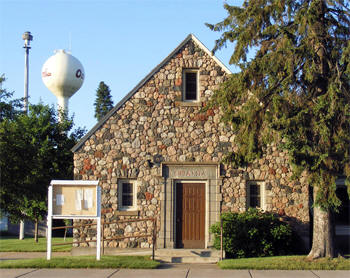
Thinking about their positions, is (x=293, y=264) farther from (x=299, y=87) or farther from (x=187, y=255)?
(x=299, y=87)

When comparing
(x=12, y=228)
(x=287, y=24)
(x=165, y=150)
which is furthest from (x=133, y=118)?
(x=12, y=228)

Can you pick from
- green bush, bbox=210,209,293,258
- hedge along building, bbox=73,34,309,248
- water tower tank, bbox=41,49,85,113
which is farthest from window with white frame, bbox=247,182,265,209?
water tower tank, bbox=41,49,85,113

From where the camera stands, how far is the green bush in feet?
50.3

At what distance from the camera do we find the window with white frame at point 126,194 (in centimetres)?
1659

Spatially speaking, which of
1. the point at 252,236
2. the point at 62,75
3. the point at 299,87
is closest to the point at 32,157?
the point at 252,236

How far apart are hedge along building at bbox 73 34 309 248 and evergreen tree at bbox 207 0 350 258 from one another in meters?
2.41

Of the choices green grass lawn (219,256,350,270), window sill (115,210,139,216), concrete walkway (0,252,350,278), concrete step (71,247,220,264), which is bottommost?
concrete step (71,247,220,264)

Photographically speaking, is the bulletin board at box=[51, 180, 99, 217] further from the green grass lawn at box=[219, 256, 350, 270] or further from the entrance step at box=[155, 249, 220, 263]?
the green grass lawn at box=[219, 256, 350, 270]

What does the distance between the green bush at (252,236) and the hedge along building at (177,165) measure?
0.71 metres

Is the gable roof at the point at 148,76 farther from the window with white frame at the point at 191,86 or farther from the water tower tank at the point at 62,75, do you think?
the water tower tank at the point at 62,75

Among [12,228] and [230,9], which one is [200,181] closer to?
[230,9]

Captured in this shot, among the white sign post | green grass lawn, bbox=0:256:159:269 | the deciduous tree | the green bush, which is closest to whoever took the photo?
green grass lawn, bbox=0:256:159:269

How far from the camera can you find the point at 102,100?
60781 mm

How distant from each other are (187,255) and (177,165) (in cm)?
312
